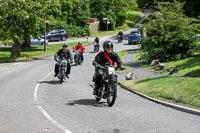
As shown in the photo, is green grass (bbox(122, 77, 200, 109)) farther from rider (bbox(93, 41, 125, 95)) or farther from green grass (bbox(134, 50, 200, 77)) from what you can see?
green grass (bbox(134, 50, 200, 77))

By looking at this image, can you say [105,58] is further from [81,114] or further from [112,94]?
[81,114]

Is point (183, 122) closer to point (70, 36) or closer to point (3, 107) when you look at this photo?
point (3, 107)

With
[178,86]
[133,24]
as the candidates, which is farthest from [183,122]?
[133,24]

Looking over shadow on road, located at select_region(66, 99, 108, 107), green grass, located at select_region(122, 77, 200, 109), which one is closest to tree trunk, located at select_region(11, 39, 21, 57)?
green grass, located at select_region(122, 77, 200, 109)

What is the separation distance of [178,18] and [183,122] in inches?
782

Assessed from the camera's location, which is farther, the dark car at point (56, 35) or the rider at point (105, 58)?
the dark car at point (56, 35)

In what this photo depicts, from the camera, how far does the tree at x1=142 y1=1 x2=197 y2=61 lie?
90.6 ft

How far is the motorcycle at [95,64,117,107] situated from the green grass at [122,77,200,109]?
1910 millimetres

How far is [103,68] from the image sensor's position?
12.0 meters

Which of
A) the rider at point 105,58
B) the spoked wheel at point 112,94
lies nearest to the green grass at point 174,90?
the spoked wheel at point 112,94

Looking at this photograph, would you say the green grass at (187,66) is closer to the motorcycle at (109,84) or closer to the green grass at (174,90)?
the green grass at (174,90)

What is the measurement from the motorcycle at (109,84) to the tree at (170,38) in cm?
1587

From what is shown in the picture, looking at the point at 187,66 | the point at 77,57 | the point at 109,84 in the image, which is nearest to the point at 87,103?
the point at 109,84

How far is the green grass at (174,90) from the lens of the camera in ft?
38.3
